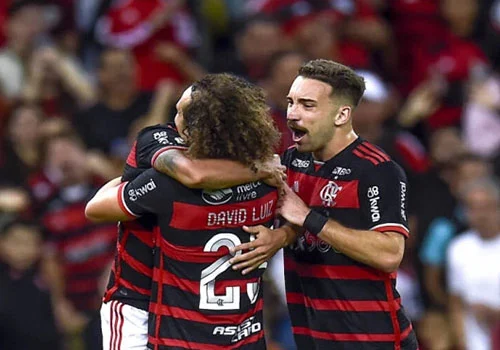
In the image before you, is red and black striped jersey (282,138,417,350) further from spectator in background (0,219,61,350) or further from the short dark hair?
spectator in background (0,219,61,350)

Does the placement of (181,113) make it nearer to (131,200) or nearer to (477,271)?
(131,200)

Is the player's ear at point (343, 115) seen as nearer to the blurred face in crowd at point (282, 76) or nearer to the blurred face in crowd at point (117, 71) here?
the blurred face in crowd at point (282, 76)

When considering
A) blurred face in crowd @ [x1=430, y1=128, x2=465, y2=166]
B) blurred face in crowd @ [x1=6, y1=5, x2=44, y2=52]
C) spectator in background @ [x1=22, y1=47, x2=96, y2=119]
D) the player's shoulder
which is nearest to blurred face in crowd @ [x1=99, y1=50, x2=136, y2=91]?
spectator in background @ [x1=22, y1=47, x2=96, y2=119]

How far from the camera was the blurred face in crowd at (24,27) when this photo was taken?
11102mm

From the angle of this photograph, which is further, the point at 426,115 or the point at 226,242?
the point at 426,115

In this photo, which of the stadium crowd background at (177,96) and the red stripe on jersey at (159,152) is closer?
the red stripe on jersey at (159,152)

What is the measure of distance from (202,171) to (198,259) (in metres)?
0.40

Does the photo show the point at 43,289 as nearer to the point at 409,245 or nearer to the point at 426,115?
the point at 409,245

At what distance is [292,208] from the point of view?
6.22m

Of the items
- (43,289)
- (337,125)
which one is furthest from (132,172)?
(43,289)

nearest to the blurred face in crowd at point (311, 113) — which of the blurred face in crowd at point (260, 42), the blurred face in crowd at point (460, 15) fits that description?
the blurred face in crowd at point (260, 42)

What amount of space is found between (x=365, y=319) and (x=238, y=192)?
91 centimetres

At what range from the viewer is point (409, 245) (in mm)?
10062

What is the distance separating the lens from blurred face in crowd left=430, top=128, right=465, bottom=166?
10.5 meters
